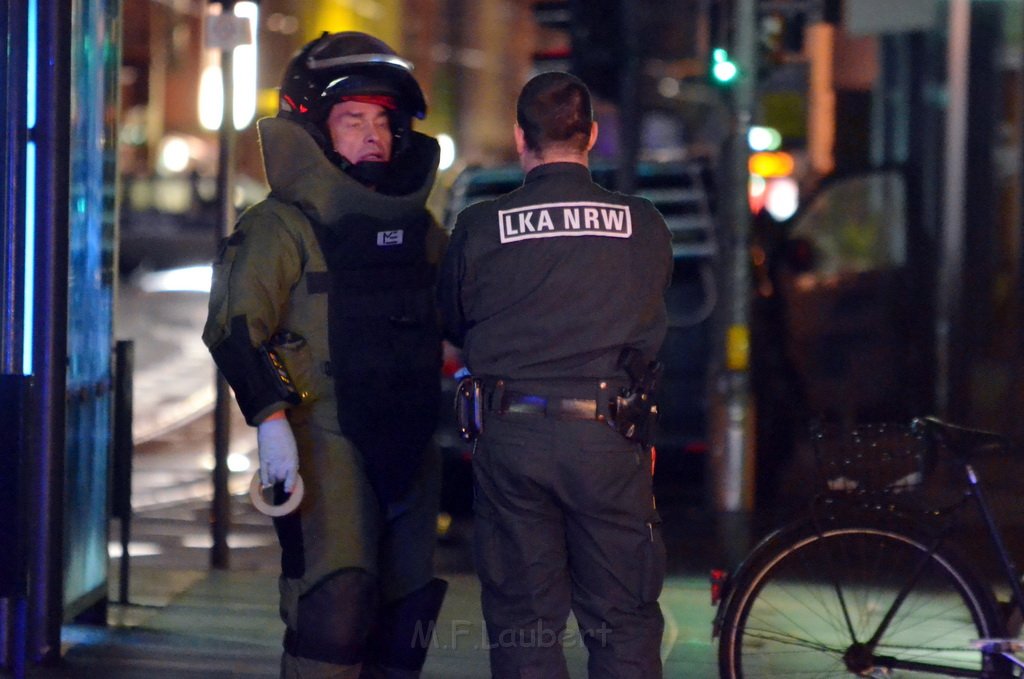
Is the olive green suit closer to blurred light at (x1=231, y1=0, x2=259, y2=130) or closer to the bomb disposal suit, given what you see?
the bomb disposal suit

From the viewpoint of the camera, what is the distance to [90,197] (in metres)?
5.81

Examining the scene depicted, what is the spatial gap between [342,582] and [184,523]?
4.89m

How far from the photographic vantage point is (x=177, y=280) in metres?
30.5

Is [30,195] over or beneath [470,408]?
over

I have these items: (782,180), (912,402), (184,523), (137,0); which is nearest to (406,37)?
(137,0)

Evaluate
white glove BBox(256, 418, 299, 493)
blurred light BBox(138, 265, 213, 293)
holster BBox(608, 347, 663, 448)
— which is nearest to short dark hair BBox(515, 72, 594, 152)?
holster BBox(608, 347, 663, 448)

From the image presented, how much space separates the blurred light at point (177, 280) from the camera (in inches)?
1119

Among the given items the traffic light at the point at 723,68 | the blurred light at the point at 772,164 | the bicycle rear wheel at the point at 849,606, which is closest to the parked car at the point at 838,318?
the traffic light at the point at 723,68

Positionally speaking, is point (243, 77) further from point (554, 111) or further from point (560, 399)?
point (560, 399)

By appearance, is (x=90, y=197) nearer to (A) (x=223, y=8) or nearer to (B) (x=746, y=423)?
(A) (x=223, y=8)

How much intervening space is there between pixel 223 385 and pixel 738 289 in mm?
2779

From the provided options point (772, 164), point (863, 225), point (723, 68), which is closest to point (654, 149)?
point (772, 164)

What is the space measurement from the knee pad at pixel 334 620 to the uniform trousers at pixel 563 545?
1.44 feet

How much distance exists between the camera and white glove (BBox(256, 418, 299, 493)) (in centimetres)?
408
